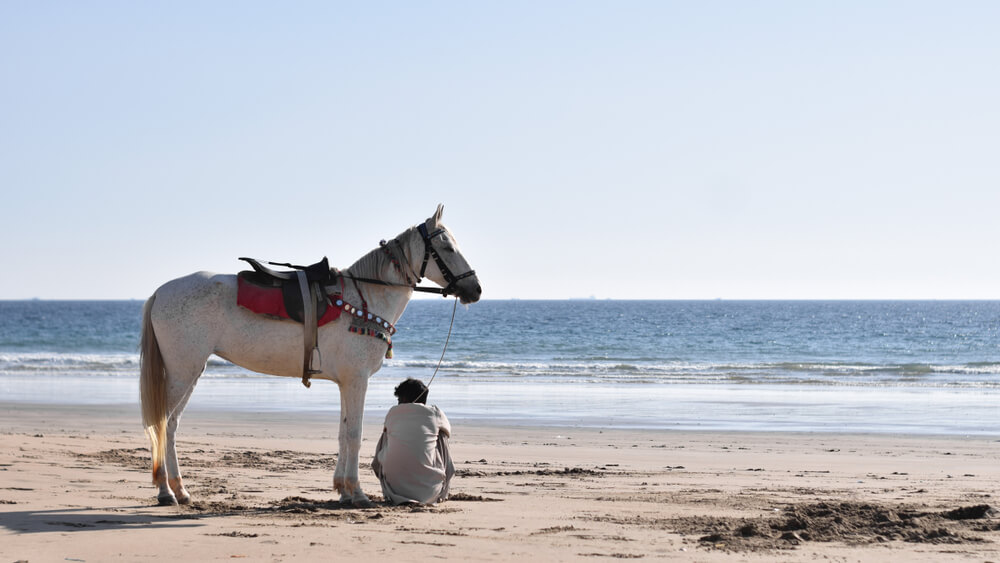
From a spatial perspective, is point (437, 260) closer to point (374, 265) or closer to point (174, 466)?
point (374, 265)

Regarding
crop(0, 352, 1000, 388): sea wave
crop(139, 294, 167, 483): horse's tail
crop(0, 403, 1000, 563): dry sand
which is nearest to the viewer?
crop(0, 403, 1000, 563): dry sand

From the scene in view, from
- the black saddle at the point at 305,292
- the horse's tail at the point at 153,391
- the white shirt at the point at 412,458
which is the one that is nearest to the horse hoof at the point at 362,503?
the white shirt at the point at 412,458

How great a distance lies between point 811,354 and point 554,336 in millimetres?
16117

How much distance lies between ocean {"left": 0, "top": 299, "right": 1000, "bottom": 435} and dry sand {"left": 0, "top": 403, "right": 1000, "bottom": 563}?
1.91 m

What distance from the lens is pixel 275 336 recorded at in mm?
6742

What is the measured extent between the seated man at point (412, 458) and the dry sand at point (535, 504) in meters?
0.19

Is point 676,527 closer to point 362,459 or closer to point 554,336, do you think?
point 362,459

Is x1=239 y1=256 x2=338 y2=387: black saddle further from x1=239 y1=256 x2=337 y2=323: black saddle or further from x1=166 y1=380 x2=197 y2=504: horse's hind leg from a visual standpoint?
x1=166 y1=380 x2=197 y2=504: horse's hind leg

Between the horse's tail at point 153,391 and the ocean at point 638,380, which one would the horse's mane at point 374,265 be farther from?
the horse's tail at point 153,391

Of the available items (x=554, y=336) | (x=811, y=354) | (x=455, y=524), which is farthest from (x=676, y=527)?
(x=554, y=336)

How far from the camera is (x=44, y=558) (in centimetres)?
502

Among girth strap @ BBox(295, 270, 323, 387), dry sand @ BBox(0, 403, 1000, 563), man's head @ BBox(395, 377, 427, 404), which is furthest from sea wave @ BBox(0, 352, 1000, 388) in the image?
girth strap @ BBox(295, 270, 323, 387)

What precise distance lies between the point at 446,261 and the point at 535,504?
1.89 meters

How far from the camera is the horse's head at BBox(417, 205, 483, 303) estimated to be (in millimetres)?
6922
